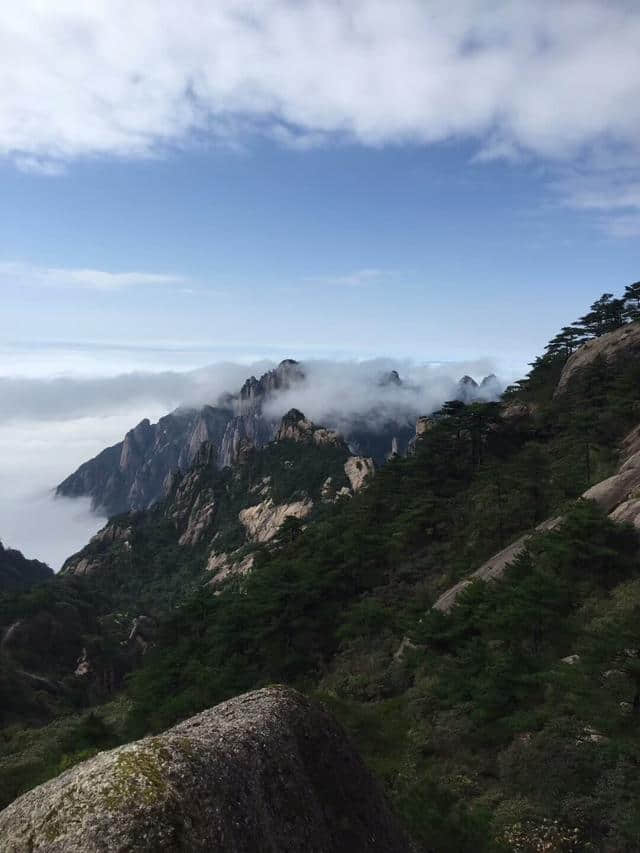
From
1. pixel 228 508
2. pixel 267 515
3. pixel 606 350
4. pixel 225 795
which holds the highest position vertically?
pixel 606 350

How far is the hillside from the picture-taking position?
16.3 m

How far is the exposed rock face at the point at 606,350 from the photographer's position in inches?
2616

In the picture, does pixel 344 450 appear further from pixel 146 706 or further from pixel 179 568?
pixel 146 706

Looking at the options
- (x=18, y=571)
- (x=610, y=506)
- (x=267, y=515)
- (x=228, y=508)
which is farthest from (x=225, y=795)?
(x=18, y=571)

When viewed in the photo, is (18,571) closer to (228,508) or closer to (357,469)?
(228,508)

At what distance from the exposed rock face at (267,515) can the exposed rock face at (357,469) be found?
40.8ft

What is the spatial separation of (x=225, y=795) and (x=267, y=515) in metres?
141

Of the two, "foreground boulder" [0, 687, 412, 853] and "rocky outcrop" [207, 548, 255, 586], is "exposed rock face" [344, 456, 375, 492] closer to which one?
"rocky outcrop" [207, 548, 255, 586]

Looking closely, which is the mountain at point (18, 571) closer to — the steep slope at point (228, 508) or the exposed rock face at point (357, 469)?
the steep slope at point (228, 508)

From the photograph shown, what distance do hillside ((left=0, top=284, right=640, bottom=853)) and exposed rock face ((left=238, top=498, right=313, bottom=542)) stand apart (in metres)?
49.9

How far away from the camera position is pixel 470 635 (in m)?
29.6

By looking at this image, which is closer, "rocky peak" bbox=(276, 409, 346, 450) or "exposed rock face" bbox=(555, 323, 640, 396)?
"exposed rock face" bbox=(555, 323, 640, 396)

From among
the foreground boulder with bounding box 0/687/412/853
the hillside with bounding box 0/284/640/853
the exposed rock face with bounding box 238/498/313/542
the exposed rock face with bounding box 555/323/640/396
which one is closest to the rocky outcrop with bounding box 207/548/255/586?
the exposed rock face with bounding box 238/498/313/542

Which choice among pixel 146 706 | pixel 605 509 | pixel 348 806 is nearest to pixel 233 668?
pixel 146 706
